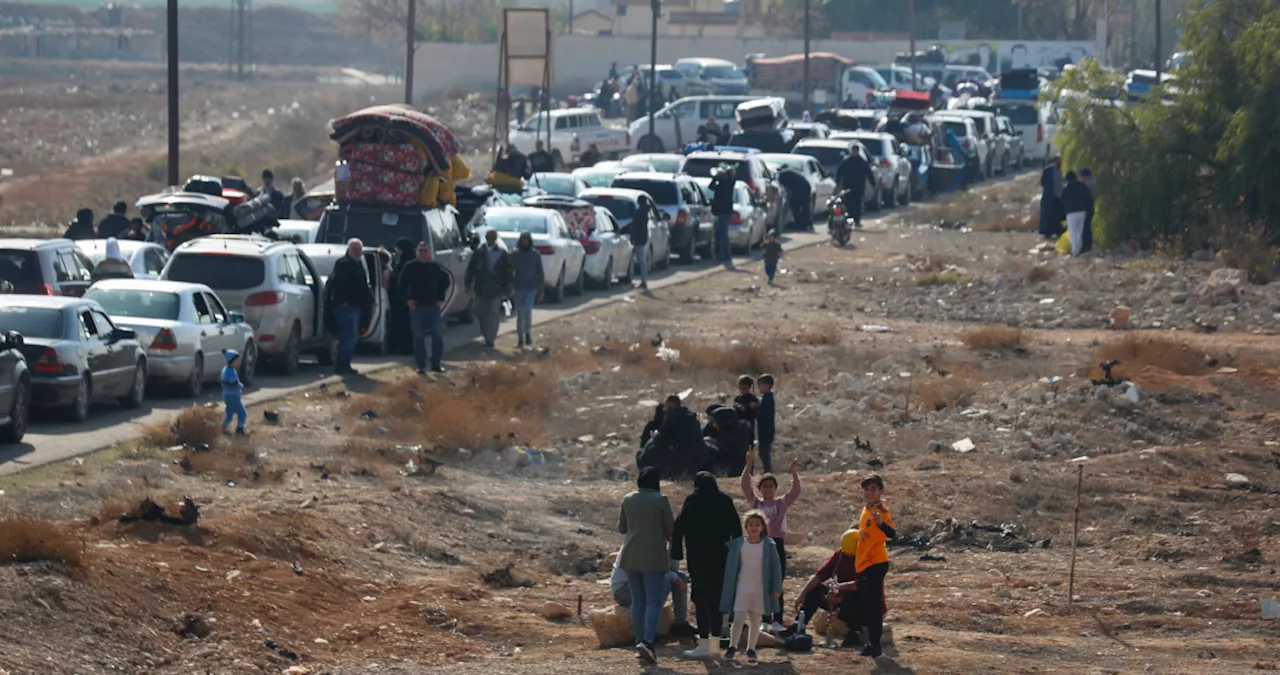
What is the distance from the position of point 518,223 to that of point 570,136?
2303 centimetres

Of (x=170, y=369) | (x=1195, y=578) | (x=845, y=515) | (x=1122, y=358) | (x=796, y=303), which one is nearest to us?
(x=1195, y=578)

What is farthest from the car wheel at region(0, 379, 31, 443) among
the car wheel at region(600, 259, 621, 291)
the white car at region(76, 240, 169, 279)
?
the car wheel at region(600, 259, 621, 291)

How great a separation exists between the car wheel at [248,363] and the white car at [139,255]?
9.59 feet

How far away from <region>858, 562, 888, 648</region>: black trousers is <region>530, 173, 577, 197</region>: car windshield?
25.5 metres

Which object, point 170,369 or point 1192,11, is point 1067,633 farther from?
point 1192,11

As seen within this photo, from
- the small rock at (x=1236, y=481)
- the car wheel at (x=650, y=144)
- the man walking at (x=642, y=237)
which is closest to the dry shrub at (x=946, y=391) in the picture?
the small rock at (x=1236, y=481)

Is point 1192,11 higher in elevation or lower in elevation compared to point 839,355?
higher

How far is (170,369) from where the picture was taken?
63.8 feet

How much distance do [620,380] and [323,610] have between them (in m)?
10.8

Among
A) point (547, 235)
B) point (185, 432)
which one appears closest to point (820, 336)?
point (547, 235)

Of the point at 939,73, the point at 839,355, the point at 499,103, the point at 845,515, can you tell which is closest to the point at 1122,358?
the point at 839,355

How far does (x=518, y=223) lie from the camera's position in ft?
96.2

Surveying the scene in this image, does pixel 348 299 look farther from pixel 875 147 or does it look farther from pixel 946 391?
pixel 875 147

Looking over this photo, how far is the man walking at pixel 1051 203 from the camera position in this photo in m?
39.2
